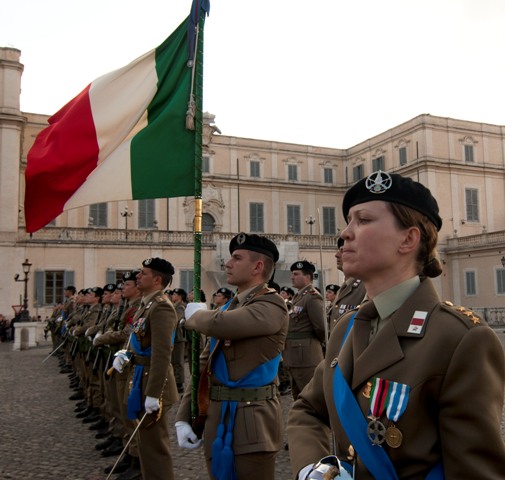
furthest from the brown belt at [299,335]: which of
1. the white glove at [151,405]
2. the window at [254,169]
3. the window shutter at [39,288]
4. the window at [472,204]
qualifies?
the window at [472,204]

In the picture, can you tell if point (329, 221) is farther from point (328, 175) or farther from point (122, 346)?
point (122, 346)

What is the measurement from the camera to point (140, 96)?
480cm

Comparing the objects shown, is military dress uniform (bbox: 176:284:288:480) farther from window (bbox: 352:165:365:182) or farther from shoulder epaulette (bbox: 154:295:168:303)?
window (bbox: 352:165:365:182)

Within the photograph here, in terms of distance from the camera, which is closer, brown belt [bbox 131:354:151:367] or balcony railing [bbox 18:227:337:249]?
brown belt [bbox 131:354:151:367]

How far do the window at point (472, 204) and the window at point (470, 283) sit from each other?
5325 millimetres

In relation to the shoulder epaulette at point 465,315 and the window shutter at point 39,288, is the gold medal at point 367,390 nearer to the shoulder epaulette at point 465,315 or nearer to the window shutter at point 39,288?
the shoulder epaulette at point 465,315

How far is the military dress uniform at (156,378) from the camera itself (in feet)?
15.4

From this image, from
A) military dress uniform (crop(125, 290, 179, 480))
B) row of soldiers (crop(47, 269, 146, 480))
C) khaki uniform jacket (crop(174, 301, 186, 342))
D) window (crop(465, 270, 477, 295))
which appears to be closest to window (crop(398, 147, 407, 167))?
window (crop(465, 270, 477, 295))

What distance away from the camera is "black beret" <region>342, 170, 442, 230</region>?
6.45 ft

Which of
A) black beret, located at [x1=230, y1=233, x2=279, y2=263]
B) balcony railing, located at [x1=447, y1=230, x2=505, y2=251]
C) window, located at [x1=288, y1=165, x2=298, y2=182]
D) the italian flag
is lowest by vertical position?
black beret, located at [x1=230, y1=233, x2=279, y2=263]

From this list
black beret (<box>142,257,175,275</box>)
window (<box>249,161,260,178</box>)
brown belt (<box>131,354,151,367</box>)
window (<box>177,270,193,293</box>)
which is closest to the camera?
brown belt (<box>131,354,151,367</box>)

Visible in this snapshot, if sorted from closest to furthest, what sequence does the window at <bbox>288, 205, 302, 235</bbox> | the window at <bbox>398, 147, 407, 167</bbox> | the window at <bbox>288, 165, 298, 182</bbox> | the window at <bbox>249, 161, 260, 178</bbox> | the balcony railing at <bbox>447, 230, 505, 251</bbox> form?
the balcony railing at <bbox>447, 230, 505, 251</bbox>
the window at <bbox>398, 147, 407, 167</bbox>
the window at <bbox>249, 161, 260, 178</bbox>
the window at <bbox>288, 205, 302, 235</bbox>
the window at <bbox>288, 165, 298, 182</bbox>

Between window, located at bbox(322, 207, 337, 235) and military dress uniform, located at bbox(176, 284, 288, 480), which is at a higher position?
window, located at bbox(322, 207, 337, 235)

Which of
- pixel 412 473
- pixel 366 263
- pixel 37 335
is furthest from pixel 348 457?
pixel 37 335
